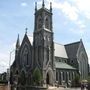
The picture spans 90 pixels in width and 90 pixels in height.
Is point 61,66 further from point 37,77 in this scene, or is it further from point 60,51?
point 37,77

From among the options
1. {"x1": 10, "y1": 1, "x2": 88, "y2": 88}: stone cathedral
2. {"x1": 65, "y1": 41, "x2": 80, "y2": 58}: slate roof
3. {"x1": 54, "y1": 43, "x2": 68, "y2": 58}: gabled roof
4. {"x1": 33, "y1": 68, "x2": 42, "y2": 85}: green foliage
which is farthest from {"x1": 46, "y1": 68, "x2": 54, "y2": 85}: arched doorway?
{"x1": 65, "y1": 41, "x2": 80, "y2": 58}: slate roof

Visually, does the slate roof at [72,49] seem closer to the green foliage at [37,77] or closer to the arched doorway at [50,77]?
the arched doorway at [50,77]

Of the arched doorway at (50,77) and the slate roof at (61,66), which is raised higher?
the slate roof at (61,66)

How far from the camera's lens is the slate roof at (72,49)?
86438mm

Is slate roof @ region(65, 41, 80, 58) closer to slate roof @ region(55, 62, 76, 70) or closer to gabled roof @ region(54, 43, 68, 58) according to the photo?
gabled roof @ region(54, 43, 68, 58)

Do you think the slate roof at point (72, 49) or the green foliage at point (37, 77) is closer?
the green foliage at point (37, 77)

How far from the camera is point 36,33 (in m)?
74.4

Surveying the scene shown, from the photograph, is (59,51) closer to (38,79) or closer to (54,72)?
(54,72)

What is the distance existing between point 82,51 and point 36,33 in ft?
77.3

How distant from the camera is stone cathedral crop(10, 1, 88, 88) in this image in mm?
69875

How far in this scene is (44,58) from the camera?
69.1 metres

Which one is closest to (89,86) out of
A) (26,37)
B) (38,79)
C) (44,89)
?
(44,89)

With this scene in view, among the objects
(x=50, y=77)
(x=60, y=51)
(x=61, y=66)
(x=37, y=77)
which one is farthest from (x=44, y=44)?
(x=60, y=51)

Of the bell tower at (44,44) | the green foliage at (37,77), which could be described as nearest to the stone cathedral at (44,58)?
the bell tower at (44,44)
